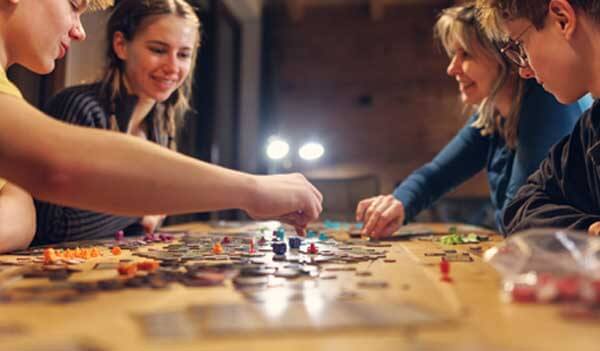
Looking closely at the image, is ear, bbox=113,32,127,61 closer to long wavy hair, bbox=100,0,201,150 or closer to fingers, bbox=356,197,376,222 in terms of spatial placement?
long wavy hair, bbox=100,0,201,150

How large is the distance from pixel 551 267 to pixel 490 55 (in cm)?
147

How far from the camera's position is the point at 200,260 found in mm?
996

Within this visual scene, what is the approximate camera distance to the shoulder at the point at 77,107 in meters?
1.66

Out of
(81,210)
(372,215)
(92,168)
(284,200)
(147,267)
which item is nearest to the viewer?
(92,168)

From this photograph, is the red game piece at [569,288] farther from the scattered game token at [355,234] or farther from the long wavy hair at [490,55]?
the long wavy hair at [490,55]

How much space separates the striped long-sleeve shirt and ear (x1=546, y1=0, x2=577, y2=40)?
1.37m

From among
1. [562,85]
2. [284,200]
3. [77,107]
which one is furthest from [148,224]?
[562,85]

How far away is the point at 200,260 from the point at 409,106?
5.14m

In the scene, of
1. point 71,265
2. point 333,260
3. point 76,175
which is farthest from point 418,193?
point 76,175

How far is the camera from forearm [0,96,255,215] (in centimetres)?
70

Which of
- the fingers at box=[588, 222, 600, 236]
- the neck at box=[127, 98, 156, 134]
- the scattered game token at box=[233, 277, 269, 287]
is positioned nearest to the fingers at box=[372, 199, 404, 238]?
the fingers at box=[588, 222, 600, 236]

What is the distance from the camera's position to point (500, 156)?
1.98 m

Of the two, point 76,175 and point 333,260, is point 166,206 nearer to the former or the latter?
point 76,175

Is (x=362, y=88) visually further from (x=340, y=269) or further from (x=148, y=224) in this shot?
(x=340, y=269)
